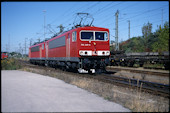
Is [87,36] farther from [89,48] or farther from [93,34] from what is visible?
[89,48]

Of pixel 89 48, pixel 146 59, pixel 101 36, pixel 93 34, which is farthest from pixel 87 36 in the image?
pixel 146 59

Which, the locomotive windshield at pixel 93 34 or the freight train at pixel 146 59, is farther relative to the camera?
the freight train at pixel 146 59

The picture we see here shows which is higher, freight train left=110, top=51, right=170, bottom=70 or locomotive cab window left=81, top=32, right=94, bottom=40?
locomotive cab window left=81, top=32, right=94, bottom=40

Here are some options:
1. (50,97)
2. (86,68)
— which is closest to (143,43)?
(86,68)

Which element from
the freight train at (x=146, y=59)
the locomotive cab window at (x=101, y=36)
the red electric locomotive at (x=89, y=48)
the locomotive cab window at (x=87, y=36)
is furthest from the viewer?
the freight train at (x=146, y=59)

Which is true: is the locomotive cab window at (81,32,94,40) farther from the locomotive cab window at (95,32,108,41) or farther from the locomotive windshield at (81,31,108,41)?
the locomotive cab window at (95,32,108,41)

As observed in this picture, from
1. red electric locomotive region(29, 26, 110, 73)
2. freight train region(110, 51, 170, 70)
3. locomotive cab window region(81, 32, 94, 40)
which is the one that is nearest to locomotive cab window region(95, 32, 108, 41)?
red electric locomotive region(29, 26, 110, 73)

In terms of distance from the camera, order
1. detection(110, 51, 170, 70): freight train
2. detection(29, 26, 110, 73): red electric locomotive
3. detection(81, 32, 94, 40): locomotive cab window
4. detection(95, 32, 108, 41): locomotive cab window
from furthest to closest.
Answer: detection(110, 51, 170, 70): freight train → detection(95, 32, 108, 41): locomotive cab window → detection(81, 32, 94, 40): locomotive cab window → detection(29, 26, 110, 73): red electric locomotive

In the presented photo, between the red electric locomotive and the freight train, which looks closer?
the red electric locomotive

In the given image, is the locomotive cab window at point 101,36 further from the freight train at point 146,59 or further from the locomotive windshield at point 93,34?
the freight train at point 146,59

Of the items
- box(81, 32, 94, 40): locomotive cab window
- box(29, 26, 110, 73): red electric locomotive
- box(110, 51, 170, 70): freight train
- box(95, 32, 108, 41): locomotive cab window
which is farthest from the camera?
box(110, 51, 170, 70): freight train

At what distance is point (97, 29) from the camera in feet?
49.3

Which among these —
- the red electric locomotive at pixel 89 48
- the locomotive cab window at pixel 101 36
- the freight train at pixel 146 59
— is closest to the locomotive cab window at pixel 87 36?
the red electric locomotive at pixel 89 48

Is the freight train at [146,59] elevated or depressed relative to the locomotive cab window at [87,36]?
depressed
